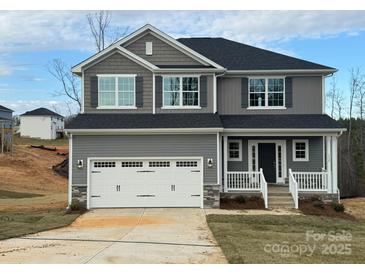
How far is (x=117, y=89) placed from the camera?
2106 cm

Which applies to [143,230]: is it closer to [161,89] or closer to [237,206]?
[237,206]

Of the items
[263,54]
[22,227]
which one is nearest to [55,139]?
[263,54]

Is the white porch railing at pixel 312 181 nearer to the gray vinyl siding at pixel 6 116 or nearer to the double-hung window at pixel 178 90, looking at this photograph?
the double-hung window at pixel 178 90

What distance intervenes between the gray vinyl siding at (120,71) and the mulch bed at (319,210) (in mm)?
7515

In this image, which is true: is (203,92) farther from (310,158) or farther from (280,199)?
(310,158)

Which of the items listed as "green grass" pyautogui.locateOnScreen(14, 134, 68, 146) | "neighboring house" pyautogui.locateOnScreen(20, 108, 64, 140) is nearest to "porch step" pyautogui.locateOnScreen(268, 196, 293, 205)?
"green grass" pyautogui.locateOnScreen(14, 134, 68, 146)

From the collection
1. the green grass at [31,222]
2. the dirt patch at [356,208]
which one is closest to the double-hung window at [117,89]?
the green grass at [31,222]

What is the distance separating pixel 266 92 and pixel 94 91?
25.4ft

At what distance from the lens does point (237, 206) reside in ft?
64.5

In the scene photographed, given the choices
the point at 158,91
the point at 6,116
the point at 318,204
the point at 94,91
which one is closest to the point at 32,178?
the point at 94,91

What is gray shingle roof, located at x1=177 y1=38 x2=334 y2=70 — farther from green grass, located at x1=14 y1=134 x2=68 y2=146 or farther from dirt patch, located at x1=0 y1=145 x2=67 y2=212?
green grass, located at x1=14 y1=134 x2=68 y2=146

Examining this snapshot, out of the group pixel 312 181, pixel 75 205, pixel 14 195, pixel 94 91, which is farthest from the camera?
pixel 14 195

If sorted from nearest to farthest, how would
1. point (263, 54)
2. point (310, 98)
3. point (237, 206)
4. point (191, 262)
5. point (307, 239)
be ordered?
point (191, 262) → point (307, 239) → point (237, 206) → point (310, 98) → point (263, 54)

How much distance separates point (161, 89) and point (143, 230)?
8222 millimetres
